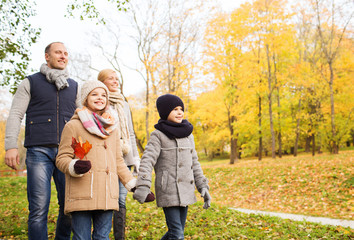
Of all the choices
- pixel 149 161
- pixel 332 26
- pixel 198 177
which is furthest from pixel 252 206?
pixel 332 26

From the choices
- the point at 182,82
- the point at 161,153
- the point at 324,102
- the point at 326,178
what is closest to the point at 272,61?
the point at 324,102

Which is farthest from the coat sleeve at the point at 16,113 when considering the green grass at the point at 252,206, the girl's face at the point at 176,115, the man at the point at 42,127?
the green grass at the point at 252,206

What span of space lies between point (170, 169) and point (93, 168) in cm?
92

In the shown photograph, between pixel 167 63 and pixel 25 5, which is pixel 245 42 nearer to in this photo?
pixel 167 63

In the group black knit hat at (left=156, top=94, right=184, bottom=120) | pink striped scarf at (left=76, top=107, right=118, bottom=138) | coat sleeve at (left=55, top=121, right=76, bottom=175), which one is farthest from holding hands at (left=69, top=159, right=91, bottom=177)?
black knit hat at (left=156, top=94, right=184, bottom=120)

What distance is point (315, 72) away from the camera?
21.0 m

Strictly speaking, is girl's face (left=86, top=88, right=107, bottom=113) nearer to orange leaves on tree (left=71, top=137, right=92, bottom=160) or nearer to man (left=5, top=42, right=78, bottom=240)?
orange leaves on tree (left=71, top=137, right=92, bottom=160)

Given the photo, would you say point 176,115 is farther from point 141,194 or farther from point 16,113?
point 16,113

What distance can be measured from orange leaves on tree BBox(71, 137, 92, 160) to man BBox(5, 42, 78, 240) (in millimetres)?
850

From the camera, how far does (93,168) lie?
259cm

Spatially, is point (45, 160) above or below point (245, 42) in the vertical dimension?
below

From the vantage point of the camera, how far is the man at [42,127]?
3.14 m

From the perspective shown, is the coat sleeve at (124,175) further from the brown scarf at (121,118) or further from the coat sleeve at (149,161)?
the brown scarf at (121,118)

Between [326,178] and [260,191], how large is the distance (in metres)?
2.51
